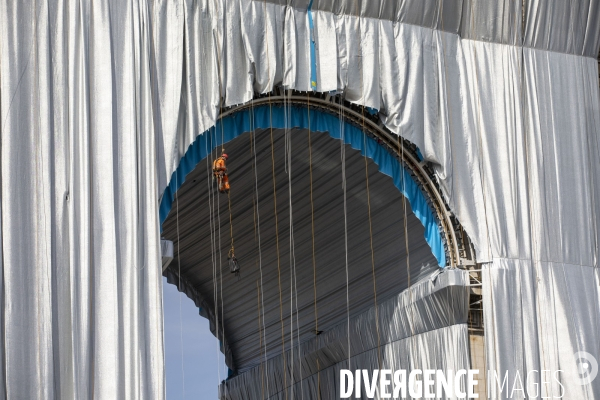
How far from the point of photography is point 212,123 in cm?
1267

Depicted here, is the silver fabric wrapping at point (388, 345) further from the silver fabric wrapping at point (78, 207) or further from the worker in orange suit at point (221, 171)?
the silver fabric wrapping at point (78, 207)

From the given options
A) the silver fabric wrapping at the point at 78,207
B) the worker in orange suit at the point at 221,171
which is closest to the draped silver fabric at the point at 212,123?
the silver fabric wrapping at the point at 78,207

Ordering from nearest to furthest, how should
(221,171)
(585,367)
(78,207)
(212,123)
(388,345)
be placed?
(78,207) < (212,123) < (221,171) < (585,367) < (388,345)

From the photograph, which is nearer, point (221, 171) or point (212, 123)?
point (212, 123)

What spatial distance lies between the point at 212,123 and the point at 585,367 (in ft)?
18.8

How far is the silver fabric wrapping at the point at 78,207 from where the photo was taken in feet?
36.1

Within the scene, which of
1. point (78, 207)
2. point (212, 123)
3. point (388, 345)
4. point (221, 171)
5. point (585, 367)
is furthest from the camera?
point (388, 345)

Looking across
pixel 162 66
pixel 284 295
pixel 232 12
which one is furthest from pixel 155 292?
pixel 284 295

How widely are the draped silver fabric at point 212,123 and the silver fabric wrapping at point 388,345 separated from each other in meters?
0.55

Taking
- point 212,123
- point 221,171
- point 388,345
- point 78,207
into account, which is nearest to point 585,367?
point 388,345

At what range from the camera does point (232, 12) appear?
42.9ft

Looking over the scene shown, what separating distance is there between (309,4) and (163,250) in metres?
3.74

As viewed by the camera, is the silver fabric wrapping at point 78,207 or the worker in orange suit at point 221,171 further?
the worker in orange suit at point 221,171

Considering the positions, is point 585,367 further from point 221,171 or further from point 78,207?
point 78,207
